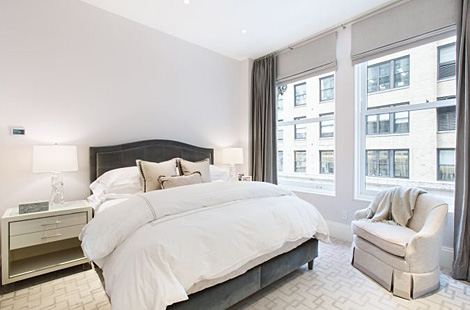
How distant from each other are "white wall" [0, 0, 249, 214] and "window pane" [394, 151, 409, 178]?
2808mm

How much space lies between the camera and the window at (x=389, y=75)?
299 centimetres

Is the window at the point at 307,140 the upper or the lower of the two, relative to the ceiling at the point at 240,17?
lower

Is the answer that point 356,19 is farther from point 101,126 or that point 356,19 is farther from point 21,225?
point 21,225

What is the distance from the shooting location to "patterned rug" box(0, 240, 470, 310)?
1.88 m

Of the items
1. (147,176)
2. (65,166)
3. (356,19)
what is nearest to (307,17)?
(356,19)

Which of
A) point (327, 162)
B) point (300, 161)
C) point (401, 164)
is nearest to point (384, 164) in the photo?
point (401, 164)

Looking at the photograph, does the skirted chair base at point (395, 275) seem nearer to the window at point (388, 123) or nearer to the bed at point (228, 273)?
the bed at point (228, 273)

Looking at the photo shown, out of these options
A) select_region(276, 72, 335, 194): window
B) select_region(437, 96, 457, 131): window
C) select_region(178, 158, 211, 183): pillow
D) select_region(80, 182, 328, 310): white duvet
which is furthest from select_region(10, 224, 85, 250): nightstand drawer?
select_region(437, 96, 457, 131): window

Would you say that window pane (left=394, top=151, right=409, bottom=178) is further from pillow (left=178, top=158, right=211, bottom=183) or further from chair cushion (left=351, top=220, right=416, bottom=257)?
pillow (left=178, top=158, right=211, bottom=183)

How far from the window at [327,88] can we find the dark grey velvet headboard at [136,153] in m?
2.10

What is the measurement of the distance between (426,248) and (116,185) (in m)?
2.98

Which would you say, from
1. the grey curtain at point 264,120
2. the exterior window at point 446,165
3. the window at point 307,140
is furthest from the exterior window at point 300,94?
the exterior window at point 446,165

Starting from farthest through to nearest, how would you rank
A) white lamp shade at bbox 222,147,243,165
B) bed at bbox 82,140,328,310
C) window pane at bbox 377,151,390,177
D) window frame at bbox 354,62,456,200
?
white lamp shade at bbox 222,147,243,165 → window frame at bbox 354,62,456,200 → window pane at bbox 377,151,390,177 → bed at bbox 82,140,328,310

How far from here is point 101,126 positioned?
299cm
